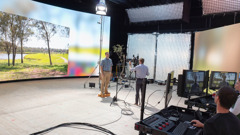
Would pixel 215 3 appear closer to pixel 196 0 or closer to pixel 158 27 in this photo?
pixel 196 0

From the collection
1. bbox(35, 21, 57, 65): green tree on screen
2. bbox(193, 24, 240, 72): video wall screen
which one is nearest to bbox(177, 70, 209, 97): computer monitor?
bbox(193, 24, 240, 72): video wall screen

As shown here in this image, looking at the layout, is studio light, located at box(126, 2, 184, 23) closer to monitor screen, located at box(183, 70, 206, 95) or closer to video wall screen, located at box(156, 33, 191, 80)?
video wall screen, located at box(156, 33, 191, 80)

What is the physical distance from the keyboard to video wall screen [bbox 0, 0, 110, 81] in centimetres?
802

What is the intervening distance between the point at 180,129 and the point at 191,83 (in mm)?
1301

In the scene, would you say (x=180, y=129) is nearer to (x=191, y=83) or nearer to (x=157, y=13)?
(x=191, y=83)

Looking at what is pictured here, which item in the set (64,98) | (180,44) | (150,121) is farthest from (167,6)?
(150,121)

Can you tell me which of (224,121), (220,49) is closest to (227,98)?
(224,121)

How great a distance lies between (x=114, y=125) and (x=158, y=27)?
836 centimetres

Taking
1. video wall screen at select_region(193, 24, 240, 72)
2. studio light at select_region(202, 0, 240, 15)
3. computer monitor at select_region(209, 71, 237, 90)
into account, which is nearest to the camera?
computer monitor at select_region(209, 71, 237, 90)

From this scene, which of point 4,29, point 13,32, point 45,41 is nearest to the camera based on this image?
point 4,29

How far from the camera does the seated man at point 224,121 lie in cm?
122

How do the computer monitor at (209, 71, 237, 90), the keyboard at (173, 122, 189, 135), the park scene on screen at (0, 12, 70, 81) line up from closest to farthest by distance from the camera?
the keyboard at (173, 122, 189, 135) < the computer monitor at (209, 71, 237, 90) < the park scene on screen at (0, 12, 70, 81)

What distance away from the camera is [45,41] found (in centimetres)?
883

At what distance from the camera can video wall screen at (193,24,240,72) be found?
534 cm
